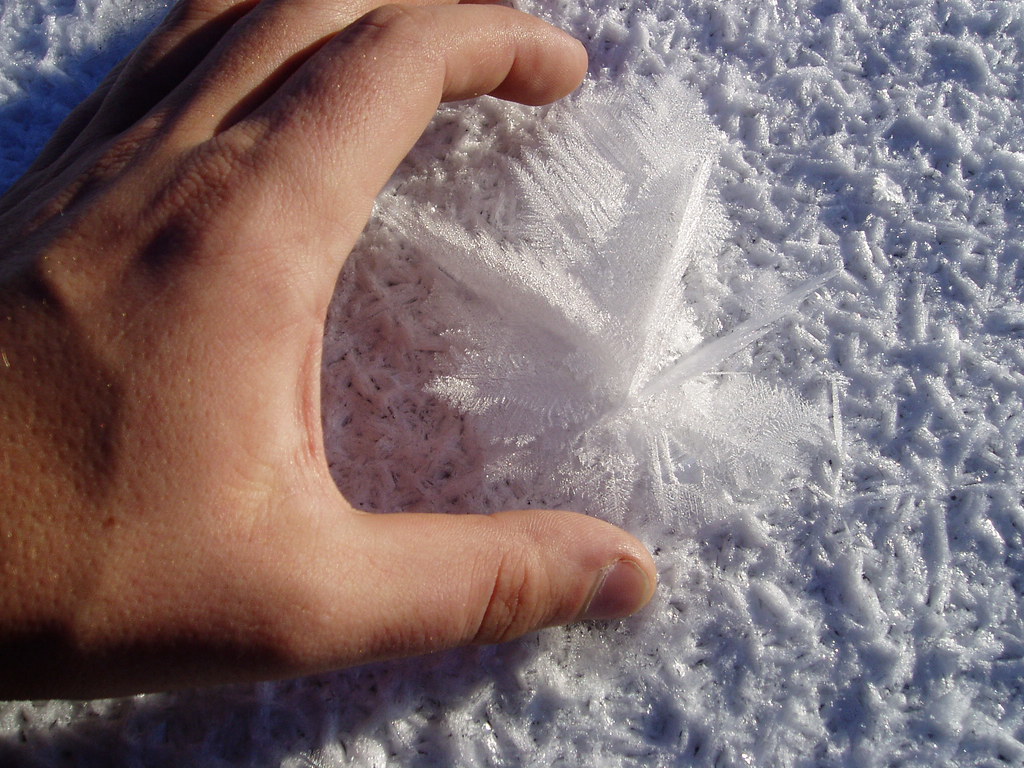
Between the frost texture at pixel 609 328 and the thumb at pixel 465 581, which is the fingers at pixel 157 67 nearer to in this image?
the frost texture at pixel 609 328

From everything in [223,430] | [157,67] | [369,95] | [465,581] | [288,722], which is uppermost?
[157,67]

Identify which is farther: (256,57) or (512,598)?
(256,57)

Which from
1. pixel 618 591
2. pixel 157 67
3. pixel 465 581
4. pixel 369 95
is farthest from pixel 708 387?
pixel 157 67

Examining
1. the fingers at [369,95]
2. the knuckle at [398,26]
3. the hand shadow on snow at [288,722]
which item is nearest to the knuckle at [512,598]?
the hand shadow on snow at [288,722]

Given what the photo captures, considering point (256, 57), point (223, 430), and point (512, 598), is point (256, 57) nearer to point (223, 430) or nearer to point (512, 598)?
point (223, 430)

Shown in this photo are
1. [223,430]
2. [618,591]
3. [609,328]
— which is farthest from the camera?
[609,328]

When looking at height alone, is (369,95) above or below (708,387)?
above

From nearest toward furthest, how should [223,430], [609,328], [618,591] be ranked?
1. [223,430]
2. [618,591]
3. [609,328]
